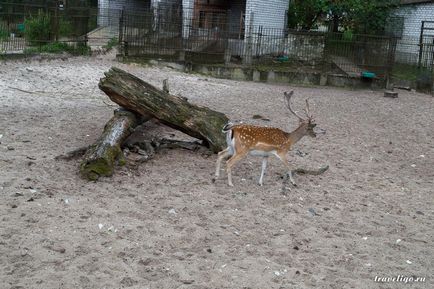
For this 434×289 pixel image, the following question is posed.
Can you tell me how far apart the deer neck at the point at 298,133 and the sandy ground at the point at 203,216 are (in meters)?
0.59

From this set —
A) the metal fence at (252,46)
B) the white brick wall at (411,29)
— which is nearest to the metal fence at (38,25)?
the metal fence at (252,46)

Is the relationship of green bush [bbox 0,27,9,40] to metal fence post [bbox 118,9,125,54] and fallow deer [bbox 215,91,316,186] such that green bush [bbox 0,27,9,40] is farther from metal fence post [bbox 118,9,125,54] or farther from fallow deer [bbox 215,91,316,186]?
fallow deer [bbox 215,91,316,186]

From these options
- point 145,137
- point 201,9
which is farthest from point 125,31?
point 145,137

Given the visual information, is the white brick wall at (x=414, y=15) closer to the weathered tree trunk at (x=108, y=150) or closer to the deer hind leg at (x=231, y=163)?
the deer hind leg at (x=231, y=163)

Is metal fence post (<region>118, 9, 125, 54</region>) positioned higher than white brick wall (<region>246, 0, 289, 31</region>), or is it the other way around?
A: white brick wall (<region>246, 0, 289, 31</region>)

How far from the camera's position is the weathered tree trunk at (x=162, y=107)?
7711 millimetres

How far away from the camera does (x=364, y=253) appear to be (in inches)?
208

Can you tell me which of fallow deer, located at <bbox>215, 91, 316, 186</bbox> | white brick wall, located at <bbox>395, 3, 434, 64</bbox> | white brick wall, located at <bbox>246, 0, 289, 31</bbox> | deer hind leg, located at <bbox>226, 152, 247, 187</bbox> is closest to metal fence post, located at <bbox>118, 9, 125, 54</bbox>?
white brick wall, located at <bbox>246, 0, 289, 31</bbox>

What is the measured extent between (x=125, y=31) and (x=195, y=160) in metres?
12.2

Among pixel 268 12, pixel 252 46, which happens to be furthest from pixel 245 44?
pixel 268 12

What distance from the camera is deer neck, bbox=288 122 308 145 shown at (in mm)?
7672

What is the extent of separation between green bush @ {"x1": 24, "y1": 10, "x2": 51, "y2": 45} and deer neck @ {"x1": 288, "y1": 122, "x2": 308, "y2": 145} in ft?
36.7

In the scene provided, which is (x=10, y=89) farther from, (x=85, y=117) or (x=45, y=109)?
(x=85, y=117)

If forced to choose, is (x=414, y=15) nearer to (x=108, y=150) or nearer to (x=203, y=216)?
(x=108, y=150)
